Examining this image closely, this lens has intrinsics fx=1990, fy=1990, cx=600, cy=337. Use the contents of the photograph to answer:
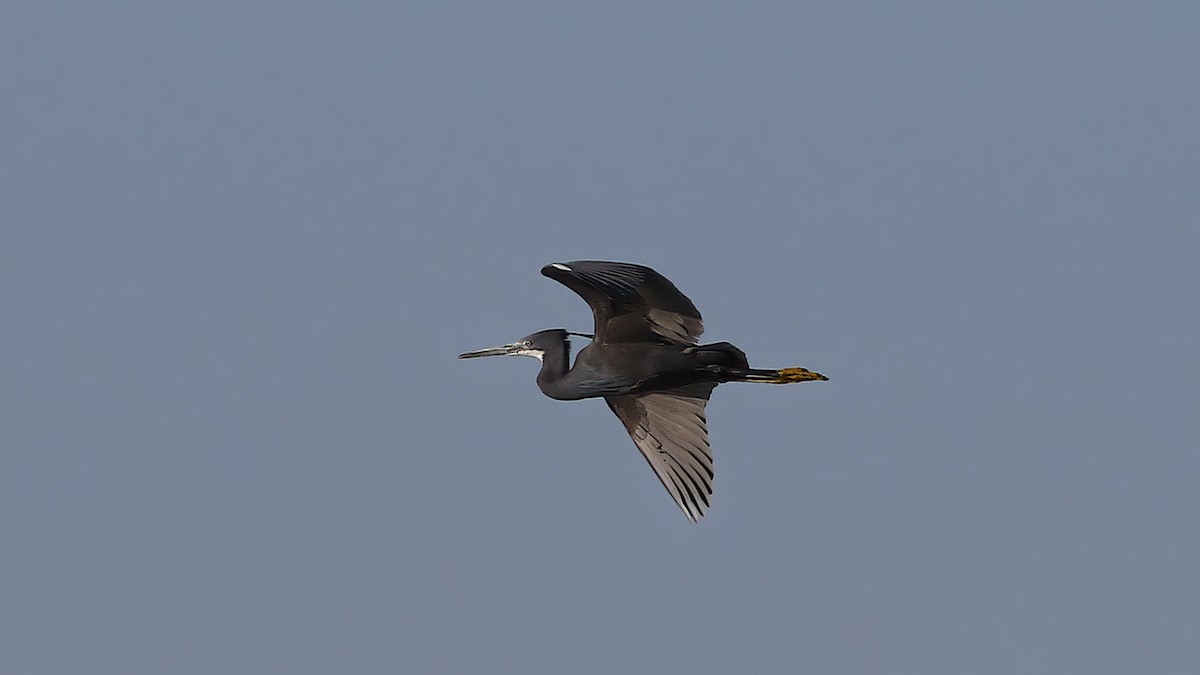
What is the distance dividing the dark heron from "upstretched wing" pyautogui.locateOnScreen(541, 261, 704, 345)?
1 centimetres

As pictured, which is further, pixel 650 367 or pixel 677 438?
pixel 677 438

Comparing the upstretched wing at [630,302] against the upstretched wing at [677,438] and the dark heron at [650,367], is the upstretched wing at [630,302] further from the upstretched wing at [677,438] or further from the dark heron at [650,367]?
the upstretched wing at [677,438]

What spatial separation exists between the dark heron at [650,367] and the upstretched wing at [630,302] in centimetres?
1

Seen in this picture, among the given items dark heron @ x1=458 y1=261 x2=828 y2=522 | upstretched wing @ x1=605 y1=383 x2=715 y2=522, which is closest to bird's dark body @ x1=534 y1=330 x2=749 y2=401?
dark heron @ x1=458 y1=261 x2=828 y2=522

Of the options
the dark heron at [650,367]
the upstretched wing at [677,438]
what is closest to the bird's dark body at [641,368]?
the dark heron at [650,367]

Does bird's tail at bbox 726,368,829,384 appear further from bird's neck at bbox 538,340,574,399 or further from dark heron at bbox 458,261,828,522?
bird's neck at bbox 538,340,574,399

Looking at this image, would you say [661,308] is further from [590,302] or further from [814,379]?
[814,379]

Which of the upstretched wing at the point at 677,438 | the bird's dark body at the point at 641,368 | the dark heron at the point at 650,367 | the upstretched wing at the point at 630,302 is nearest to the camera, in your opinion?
the upstretched wing at the point at 630,302

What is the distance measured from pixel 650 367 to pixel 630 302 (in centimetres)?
84

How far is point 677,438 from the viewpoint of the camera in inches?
991

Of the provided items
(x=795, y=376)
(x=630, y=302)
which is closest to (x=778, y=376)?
(x=795, y=376)

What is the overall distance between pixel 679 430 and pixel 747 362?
1930 mm

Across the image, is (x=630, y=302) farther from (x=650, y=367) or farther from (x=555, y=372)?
(x=555, y=372)

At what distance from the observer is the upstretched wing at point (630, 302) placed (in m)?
22.2
